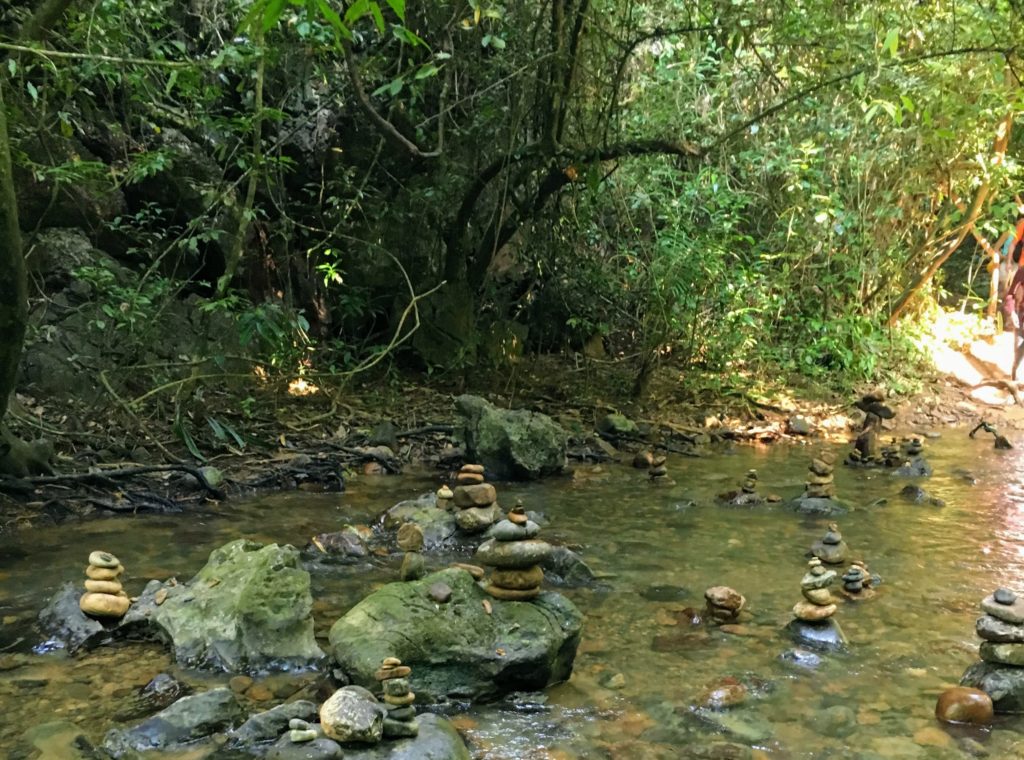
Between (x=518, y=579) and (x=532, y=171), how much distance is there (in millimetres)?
5402

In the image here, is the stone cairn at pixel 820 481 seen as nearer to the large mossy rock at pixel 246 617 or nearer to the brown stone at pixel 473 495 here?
the brown stone at pixel 473 495

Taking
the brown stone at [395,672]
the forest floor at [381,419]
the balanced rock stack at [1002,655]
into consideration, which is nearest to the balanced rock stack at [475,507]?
the forest floor at [381,419]

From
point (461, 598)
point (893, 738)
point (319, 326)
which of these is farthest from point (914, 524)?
point (319, 326)

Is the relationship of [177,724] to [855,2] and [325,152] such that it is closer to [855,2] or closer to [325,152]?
[855,2]

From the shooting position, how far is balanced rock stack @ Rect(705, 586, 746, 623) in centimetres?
360

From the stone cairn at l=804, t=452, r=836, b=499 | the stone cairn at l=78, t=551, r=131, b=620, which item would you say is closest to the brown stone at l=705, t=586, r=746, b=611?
the stone cairn at l=804, t=452, r=836, b=499

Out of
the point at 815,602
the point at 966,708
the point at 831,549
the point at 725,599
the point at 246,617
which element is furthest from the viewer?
the point at 831,549

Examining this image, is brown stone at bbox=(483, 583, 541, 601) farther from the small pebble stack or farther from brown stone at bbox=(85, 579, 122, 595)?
brown stone at bbox=(85, 579, 122, 595)

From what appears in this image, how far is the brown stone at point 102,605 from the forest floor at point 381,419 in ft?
6.65

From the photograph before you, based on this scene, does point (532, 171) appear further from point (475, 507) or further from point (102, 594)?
point (102, 594)

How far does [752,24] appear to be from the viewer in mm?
5957

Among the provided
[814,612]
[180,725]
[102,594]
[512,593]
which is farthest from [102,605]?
[814,612]

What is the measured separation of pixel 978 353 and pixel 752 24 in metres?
7.34

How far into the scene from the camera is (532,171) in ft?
25.8
